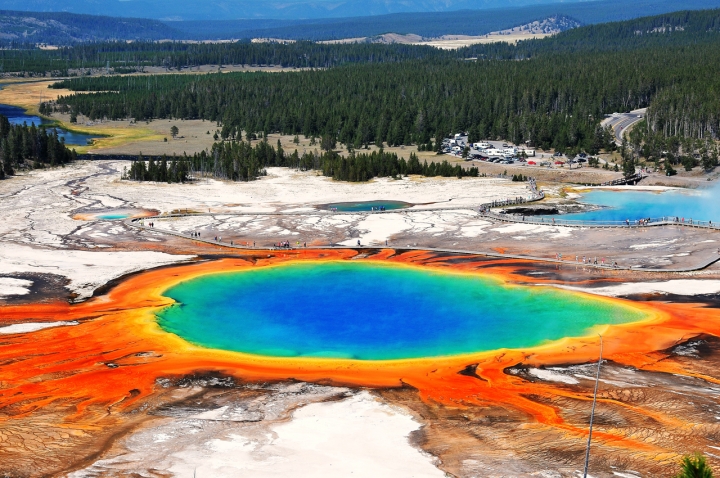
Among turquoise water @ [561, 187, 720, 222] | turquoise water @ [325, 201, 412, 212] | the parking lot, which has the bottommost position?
turquoise water @ [325, 201, 412, 212]

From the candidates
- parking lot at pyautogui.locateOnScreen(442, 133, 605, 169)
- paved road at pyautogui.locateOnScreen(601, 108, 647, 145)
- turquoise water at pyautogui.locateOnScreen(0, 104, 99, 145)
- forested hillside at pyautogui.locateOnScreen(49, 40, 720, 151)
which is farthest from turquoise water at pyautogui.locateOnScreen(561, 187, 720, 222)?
turquoise water at pyautogui.locateOnScreen(0, 104, 99, 145)

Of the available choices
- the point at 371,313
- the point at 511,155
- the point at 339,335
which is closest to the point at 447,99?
the point at 511,155

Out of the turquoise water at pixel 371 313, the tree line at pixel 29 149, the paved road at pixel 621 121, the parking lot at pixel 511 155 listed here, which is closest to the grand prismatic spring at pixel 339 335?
the turquoise water at pixel 371 313

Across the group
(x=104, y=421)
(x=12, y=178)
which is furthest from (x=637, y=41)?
(x=104, y=421)

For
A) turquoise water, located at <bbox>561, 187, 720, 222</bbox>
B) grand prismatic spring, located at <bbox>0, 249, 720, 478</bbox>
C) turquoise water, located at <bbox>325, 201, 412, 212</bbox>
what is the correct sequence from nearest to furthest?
1. grand prismatic spring, located at <bbox>0, 249, 720, 478</bbox>
2. turquoise water, located at <bbox>561, 187, 720, 222</bbox>
3. turquoise water, located at <bbox>325, 201, 412, 212</bbox>

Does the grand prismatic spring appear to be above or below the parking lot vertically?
below

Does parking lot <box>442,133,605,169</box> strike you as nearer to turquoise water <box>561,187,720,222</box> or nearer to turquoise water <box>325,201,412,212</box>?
turquoise water <box>561,187,720,222</box>

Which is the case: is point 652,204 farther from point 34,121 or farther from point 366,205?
point 34,121
